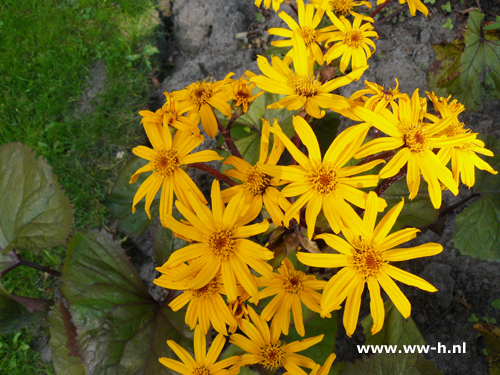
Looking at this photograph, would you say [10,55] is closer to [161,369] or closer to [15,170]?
[15,170]

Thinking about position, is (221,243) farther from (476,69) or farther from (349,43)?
(476,69)

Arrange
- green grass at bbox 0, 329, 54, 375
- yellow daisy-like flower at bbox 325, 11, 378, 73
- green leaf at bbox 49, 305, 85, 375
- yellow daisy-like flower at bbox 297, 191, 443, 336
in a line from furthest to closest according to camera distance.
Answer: green grass at bbox 0, 329, 54, 375 < green leaf at bbox 49, 305, 85, 375 < yellow daisy-like flower at bbox 325, 11, 378, 73 < yellow daisy-like flower at bbox 297, 191, 443, 336

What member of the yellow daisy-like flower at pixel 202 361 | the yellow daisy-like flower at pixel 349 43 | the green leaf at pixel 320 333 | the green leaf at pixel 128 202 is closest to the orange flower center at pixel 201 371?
the yellow daisy-like flower at pixel 202 361

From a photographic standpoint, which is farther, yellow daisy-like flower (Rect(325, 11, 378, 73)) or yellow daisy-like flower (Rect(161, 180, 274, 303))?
yellow daisy-like flower (Rect(325, 11, 378, 73))

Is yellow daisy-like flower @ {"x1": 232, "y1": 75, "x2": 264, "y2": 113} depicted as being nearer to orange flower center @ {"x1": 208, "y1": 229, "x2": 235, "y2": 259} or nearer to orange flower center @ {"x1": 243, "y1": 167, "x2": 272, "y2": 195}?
orange flower center @ {"x1": 243, "y1": 167, "x2": 272, "y2": 195}

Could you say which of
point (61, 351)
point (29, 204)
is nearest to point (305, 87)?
point (29, 204)

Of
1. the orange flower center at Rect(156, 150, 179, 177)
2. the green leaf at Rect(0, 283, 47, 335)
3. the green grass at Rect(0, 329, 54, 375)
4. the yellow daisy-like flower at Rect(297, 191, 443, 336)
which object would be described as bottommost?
the green grass at Rect(0, 329, 54, 375)

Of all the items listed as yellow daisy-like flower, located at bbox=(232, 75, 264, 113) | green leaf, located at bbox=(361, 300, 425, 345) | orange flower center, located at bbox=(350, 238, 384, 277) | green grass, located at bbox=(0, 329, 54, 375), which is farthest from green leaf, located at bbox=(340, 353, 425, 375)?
green grass, located at bbox=(0, 329, 54, 375)
